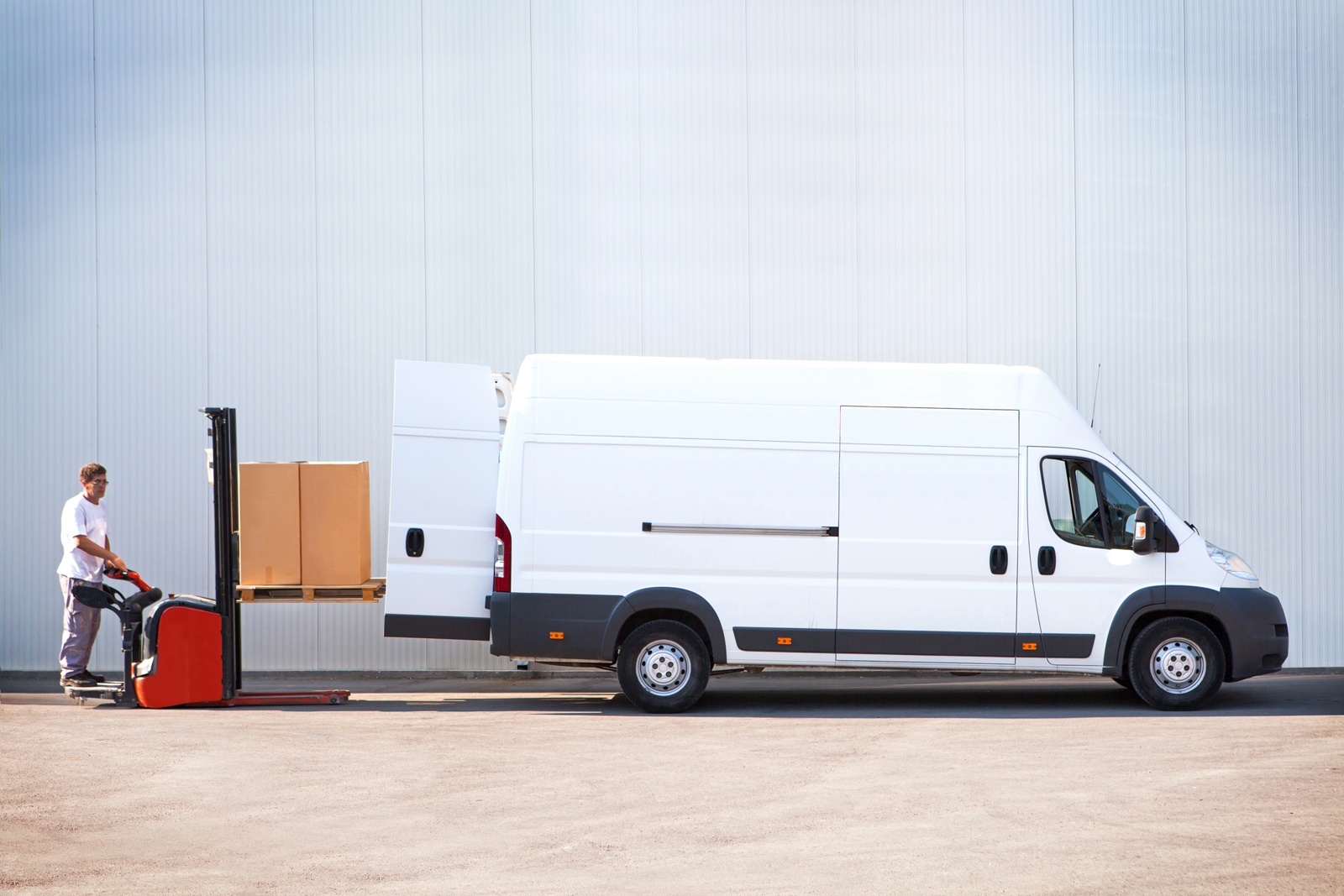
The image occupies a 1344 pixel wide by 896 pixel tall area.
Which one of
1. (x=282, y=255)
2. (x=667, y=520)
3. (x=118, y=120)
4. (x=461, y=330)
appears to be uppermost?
(x=118, y=120)

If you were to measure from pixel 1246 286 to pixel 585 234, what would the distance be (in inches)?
278

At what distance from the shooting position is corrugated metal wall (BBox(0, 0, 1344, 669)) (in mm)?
12172

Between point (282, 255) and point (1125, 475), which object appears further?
point (282, 255)

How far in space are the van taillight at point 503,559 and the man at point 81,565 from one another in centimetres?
328

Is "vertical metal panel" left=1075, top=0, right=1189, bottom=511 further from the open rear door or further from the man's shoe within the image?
the man's shoe

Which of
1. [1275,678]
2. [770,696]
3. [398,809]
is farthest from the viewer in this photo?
[1275,678]

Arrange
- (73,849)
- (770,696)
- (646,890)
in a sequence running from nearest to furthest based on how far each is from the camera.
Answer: (646,890)
(73,849)
(770,696)

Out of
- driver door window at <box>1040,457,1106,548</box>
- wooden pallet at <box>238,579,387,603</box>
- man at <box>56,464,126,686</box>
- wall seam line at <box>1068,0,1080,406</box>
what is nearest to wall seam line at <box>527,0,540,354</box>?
wooden pallet at <box>238,579,387,603</box>

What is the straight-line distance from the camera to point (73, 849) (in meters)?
5.41

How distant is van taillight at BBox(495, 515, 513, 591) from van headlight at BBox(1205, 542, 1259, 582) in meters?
5.57

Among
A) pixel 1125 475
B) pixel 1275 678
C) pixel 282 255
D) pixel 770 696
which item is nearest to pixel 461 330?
pixel 282 255

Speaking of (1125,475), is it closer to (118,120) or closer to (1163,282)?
(1163,282)

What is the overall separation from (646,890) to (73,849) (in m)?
2.77

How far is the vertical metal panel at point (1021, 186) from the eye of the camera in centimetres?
1223
